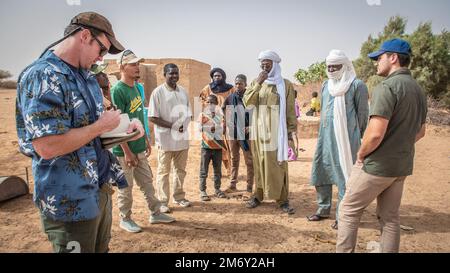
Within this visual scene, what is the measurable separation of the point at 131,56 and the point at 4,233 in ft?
8.27

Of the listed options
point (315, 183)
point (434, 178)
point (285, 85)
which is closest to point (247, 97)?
point (285, 85)

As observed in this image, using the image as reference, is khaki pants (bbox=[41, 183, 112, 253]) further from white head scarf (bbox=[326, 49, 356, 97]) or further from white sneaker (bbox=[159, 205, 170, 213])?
white head scarf (bbox=[326, 49, 356, 97])

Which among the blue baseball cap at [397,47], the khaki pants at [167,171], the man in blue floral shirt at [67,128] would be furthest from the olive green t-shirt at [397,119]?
the khaki pants at [167,171]

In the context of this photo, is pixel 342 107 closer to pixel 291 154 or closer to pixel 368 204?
pixel 291 154

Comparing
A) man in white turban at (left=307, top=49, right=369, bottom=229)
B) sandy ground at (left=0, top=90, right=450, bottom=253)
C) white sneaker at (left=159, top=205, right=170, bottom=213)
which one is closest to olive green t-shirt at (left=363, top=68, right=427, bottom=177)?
man in white turban at (left=307, top=49, right=369, bottom=229)

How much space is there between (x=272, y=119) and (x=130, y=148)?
1888mm

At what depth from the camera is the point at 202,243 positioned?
128 inches

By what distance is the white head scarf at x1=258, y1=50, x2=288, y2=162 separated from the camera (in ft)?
13.0

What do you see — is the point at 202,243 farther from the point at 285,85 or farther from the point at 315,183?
the point at 285,85

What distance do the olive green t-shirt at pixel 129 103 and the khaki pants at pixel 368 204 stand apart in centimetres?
223

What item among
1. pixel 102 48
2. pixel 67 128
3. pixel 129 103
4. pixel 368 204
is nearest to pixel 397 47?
pixel 368 204

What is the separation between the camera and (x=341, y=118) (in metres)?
3.37

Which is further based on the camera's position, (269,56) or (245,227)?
(269,56)

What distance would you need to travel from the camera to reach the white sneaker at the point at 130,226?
11.3 feet
